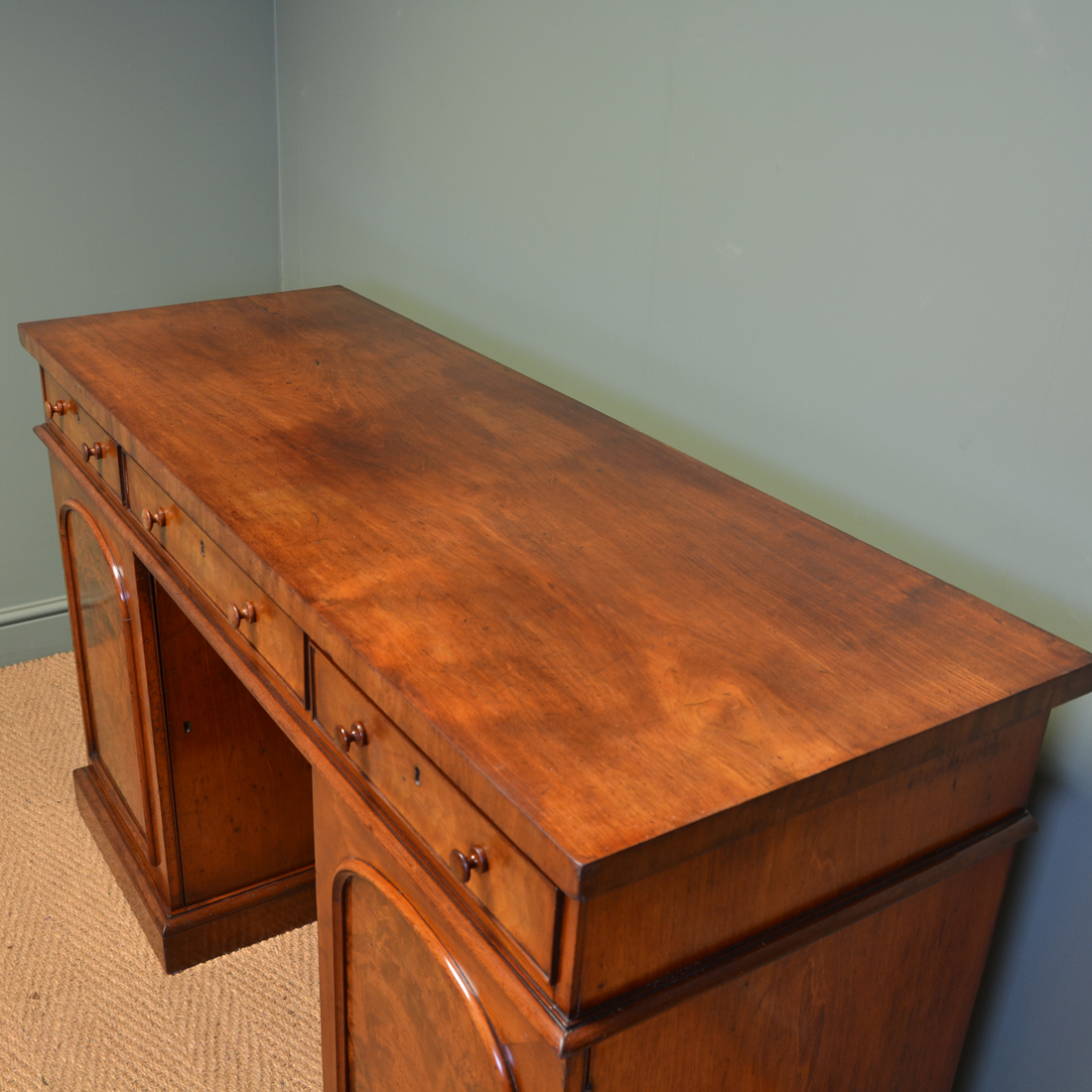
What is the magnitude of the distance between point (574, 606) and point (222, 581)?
1.25 feet

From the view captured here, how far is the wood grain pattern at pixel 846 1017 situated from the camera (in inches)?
29.5

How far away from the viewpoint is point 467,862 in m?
0.72

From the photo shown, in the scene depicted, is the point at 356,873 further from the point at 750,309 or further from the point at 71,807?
the point at 71,807

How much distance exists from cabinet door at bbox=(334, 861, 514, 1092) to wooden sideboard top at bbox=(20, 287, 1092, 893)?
8.2 inches

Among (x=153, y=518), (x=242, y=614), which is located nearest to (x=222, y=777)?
(x=153, y=518)

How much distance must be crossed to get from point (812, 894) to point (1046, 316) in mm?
513

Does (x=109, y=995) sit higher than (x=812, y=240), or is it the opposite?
(x=812, y=240)

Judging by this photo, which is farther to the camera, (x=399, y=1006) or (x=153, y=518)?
(x=153, y=518)

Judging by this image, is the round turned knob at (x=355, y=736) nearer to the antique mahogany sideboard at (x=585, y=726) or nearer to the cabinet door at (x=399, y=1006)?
the antique mahogany sideboard at (x=585, y=726)

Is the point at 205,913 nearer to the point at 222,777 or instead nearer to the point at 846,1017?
the point at 222,777

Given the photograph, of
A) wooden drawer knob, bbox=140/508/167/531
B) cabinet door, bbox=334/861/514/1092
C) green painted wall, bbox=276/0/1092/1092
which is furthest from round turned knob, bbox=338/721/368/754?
green painted wall, bbox=276/0/1092/1092

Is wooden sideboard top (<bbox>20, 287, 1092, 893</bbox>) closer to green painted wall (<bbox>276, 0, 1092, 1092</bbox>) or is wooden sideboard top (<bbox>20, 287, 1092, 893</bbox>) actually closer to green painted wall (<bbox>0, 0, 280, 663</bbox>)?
green painted wall (<bbox>276, 0, 1092, 1092</bbox>)

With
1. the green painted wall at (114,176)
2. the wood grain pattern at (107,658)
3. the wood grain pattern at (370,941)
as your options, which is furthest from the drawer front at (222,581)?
the green painted wall at (114,176)

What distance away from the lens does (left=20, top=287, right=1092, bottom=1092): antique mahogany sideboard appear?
0.68m
